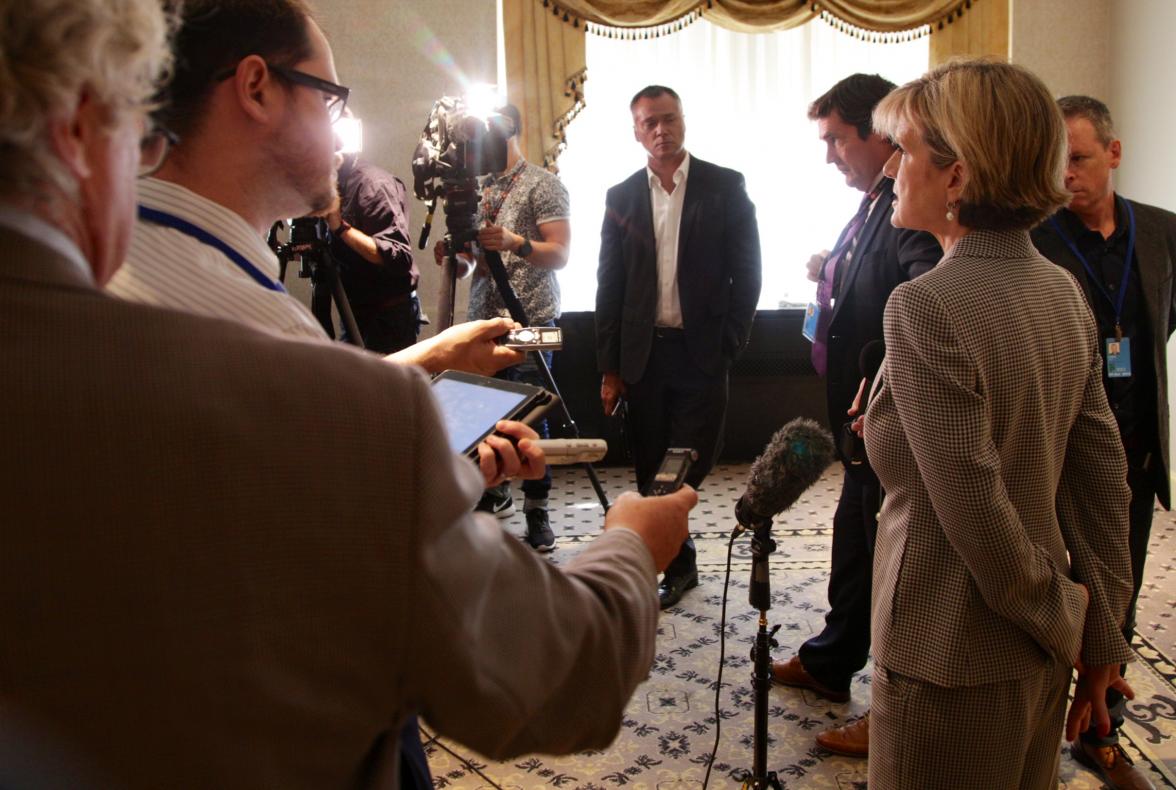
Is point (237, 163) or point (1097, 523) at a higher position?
point (237, 163)

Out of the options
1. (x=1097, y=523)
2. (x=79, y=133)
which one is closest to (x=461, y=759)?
(x=1097, y=523)

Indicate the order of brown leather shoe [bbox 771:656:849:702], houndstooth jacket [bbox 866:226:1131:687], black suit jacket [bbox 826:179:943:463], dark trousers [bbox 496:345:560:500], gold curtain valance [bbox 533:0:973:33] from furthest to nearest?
gold curtain valance [bbox 533:0:973:33]
dark trousers [bbox 496:345:560:500]
brown leather shoe [bbox 771:656:849:702]
black suit jacket [bbox 826:179:943:463]
houndstooth jacket [bbox 866:226:1131:687]

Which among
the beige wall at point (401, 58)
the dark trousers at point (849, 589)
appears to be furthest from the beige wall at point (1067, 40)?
the dark trousers at point (849, 589)

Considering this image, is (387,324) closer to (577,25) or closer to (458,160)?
(458,160)

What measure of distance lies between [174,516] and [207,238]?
0.44 m

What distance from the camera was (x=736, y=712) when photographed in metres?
2.43

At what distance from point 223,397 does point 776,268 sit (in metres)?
4.93

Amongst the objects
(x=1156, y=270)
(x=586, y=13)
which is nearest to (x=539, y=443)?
(x=1156, y=270)

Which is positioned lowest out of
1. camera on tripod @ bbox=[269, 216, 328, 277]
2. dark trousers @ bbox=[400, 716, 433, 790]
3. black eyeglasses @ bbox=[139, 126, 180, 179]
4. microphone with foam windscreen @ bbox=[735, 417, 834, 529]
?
dark trousers @ bbox=[400, 716, 433, 790]

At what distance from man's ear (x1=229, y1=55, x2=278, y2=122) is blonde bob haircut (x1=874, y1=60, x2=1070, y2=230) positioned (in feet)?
2.99

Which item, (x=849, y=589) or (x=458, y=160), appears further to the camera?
(x=458, y=160)

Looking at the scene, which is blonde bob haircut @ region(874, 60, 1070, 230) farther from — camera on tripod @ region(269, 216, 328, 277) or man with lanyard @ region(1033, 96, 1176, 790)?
camera on tripod @ region(269, 216, 328, 277)

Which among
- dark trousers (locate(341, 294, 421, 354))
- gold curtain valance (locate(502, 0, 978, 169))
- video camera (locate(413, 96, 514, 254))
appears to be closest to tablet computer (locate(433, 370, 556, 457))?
video camera (locate(413, 96, 514, 254))

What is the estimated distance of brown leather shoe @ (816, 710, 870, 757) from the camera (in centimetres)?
218
